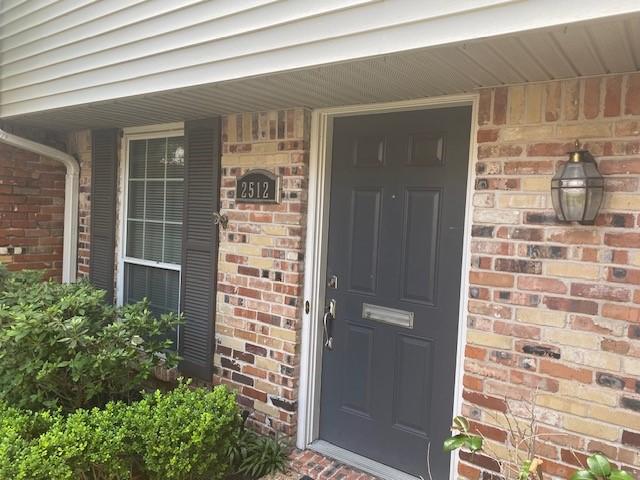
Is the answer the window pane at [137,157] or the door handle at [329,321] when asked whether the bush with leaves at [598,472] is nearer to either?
the door handle at [329,321]

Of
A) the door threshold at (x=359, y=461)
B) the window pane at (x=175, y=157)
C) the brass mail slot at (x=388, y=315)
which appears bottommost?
the door threshold at (x=359, y=461)

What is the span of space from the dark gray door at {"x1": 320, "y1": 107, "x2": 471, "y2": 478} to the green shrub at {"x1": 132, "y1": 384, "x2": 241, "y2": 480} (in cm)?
71

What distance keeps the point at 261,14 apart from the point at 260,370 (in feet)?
7.17

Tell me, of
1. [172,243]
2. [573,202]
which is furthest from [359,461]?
[172,243]

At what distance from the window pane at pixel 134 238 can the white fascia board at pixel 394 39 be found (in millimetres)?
1472

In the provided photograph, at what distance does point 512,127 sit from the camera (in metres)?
2.31

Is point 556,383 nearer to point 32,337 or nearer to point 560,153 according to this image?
point 560,153

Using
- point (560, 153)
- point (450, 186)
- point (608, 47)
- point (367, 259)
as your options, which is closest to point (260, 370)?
point (367, 259)

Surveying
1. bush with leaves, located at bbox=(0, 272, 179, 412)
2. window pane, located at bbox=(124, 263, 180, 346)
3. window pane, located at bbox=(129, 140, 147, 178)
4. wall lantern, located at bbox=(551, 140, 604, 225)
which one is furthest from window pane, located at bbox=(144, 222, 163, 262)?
wall lantern, located at bbox=(551, 140, 604, 225)

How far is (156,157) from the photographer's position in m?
4.20

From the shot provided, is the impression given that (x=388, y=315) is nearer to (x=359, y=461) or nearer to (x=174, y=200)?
(x=359, y=461)

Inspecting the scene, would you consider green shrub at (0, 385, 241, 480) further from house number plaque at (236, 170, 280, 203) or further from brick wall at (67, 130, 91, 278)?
brick wall at (67, 130, 91, 278)

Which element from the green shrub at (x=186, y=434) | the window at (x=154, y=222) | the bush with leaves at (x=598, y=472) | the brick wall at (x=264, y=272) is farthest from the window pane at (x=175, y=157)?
the bush with leaves at (x=598, y=472)

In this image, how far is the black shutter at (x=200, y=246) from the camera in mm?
3586
